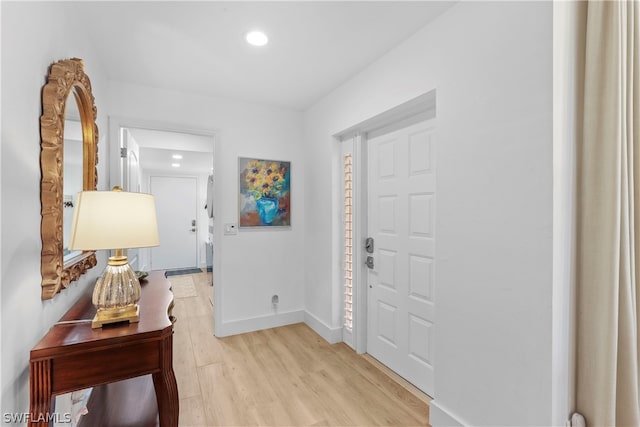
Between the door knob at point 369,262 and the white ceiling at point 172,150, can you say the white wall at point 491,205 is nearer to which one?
the door knob at point 369,262

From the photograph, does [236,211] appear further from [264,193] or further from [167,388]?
[167,388]

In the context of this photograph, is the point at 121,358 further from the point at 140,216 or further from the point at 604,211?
the point at 604,211

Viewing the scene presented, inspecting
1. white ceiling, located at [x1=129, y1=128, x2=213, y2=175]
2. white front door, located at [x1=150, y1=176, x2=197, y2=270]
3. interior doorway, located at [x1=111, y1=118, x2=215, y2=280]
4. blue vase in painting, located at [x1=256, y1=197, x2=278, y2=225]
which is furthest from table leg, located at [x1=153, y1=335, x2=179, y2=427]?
white front door, located at [x1=150, y1=176, x2=197, y2=270]

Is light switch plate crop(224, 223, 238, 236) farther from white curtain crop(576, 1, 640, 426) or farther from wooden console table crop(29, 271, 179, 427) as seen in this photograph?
white curtain crop(576, 1, 640, 426)

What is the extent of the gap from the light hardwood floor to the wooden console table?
737 mm

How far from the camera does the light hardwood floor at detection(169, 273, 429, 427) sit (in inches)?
74.9

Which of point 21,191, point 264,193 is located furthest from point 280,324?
point 21,191

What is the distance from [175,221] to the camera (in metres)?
6.64

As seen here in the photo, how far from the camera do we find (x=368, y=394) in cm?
213

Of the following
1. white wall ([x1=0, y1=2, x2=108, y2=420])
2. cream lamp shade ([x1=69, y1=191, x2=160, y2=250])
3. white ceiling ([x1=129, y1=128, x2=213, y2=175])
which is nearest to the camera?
white wall ([x1=0, y1=2, x2=108, y2=420])

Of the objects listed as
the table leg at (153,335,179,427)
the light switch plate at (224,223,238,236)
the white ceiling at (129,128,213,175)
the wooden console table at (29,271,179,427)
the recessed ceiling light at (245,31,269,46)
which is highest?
the recessed ceiling light at (245,31,269,46)

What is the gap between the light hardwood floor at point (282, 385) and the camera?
1.90 meters

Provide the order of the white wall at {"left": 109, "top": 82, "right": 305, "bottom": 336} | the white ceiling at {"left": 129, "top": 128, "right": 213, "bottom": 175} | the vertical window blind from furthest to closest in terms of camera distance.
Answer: the white ceiling at {"left": 129, "top": 128, "right": 213, "bottom": 175} < the white wall at {"left": 109, "top": 82, "right": 305, "bottom": 336} < the vertical window blind

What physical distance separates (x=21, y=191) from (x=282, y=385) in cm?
194
